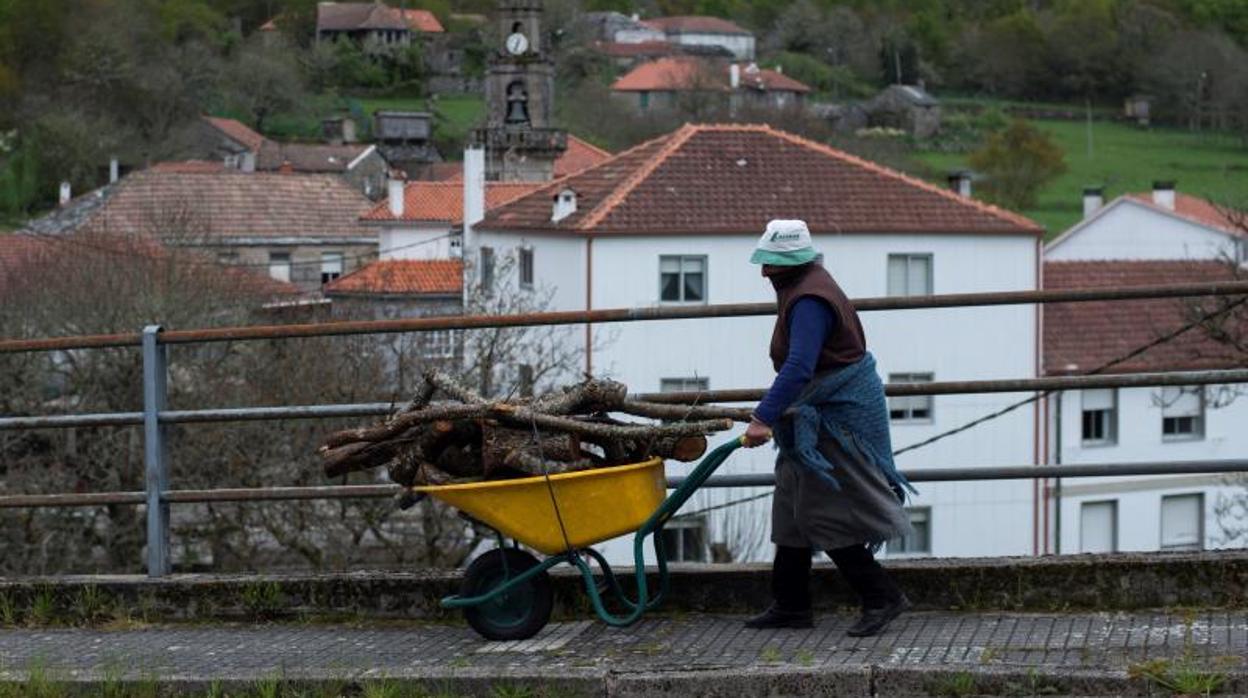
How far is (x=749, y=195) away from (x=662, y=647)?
4253cm

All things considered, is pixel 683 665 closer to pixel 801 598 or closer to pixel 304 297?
pixel 801 598

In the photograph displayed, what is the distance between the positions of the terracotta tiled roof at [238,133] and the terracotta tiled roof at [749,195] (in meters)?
57.7

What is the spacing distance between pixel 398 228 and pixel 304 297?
1024 inches

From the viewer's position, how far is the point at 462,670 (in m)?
7.28

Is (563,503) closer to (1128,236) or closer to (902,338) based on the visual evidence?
(902,338)

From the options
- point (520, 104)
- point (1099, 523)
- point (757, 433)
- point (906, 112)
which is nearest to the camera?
point (757, 433)

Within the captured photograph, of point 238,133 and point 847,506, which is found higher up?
point 238,133

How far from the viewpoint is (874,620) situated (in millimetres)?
7586

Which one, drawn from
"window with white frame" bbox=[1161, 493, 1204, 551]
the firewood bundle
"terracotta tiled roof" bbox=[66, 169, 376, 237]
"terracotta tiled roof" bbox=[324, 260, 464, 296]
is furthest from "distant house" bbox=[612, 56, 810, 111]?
the firewood bundle

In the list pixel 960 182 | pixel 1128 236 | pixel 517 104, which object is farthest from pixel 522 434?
pixel 517 104

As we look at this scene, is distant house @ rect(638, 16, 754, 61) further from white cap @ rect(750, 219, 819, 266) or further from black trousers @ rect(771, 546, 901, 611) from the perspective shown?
white cap @ rect(750, 219, 819, 266)

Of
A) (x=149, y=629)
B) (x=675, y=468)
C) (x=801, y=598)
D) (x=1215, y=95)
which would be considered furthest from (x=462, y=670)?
(x=1215, y=95)

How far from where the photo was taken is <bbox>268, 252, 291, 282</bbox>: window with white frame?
236ft

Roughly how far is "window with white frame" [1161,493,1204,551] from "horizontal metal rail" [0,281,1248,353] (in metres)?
38.4
